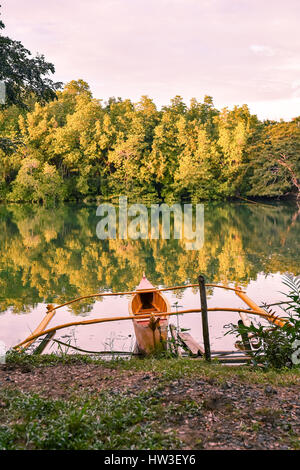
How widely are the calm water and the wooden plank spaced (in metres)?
0.52

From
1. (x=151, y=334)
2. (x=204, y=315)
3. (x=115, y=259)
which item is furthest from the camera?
(x=115, y=259)

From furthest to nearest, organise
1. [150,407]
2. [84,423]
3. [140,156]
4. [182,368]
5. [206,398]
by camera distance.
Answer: [140,156] < [182,368] < [206,398] < [150,407] < [84,423]

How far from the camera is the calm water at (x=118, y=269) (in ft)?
27.5

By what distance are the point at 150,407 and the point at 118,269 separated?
1038 cm

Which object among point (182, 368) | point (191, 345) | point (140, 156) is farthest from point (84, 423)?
point (140, 156)

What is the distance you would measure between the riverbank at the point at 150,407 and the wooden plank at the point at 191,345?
2.89ft

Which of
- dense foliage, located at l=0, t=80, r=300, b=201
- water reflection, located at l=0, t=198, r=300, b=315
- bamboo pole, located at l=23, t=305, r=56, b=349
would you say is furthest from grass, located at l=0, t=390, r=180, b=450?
dense foliage, located at l=0, t=80, r=300, b=201

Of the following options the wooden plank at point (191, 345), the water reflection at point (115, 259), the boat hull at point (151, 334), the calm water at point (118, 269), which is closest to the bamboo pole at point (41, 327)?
the calm water at point (118, 269)

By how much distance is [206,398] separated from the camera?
4.04 m

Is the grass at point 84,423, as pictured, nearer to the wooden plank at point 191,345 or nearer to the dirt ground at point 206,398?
the dirt ground at point 206,398

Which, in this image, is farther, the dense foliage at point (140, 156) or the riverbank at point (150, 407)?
the dense foliage at point (140, 156)

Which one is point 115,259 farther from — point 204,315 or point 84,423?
point 84,423

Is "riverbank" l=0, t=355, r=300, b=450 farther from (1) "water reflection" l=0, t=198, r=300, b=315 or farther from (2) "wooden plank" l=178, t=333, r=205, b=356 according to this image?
(1) "water reflection" l=0, t=198, r=300, b=315
